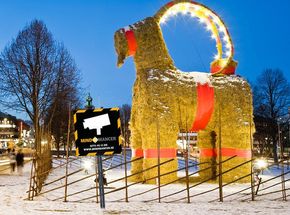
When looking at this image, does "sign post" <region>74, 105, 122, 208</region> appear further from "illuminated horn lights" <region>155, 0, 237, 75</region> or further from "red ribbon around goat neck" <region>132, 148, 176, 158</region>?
"illuminated horn lights" <region>155, 0, 237, 75</region>

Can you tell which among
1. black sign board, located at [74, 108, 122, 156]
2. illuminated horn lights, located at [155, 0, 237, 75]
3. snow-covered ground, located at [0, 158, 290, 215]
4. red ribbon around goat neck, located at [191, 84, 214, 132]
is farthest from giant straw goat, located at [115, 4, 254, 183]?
black sign board, located at [74, 108, 122, 156]

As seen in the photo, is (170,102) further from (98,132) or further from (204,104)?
(98,132)

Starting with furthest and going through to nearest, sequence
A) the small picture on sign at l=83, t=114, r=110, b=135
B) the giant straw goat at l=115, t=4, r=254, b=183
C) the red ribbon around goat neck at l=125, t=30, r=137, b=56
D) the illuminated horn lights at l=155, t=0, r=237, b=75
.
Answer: the illuminated horn lights at l=155, t=0, r=237, b=75 < the red ribbon around goat neck at l=125, t=30, r=137, b=56 < the giant straw goat at l=115, t=4, r=254, b=183 < the small picture on sign at l=83, t=114, r=110, b=135

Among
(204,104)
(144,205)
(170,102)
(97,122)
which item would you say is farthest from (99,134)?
(204,104)

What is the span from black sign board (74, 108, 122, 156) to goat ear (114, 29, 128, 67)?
4612 millimetres

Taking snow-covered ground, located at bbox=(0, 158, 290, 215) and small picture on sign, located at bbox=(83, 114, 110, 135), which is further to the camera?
small picture on sign, located at bbox=(83, 114, 110, 135)

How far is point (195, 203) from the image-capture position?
8.60 m

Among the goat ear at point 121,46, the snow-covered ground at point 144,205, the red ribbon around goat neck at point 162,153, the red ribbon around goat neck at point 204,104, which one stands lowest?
the snow-covered ground at point 144,205

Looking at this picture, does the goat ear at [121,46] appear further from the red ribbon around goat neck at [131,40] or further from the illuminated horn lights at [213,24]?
the illuminated horn lights at [213,24]

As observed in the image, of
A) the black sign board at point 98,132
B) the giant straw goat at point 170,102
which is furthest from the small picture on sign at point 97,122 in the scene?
the giant straw goat at point 170,102

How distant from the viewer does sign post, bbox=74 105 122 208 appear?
7.58 m

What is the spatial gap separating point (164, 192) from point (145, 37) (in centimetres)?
436

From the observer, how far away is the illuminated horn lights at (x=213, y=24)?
12.5 metres

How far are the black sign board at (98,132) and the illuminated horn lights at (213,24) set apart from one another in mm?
5496
